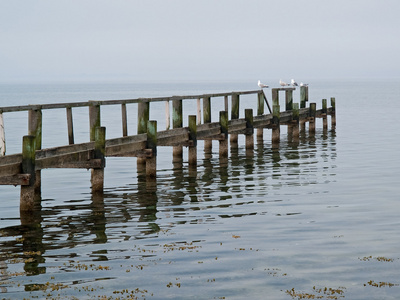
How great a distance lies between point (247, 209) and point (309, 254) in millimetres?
4211

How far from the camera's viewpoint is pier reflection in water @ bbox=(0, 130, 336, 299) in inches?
371

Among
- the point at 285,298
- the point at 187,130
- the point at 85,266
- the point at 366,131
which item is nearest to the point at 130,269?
the point at 85,266

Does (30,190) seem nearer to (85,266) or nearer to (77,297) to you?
(85,266)

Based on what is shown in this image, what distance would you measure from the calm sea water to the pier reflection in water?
0.08ft

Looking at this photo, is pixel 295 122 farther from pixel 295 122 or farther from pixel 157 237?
pixel 157 237

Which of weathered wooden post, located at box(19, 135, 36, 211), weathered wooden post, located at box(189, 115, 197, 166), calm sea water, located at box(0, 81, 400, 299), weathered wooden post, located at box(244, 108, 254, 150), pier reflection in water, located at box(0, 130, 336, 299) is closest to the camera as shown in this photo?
calm sea water, located at box(0, 81, 400, 299)

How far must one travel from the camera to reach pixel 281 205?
15430mm

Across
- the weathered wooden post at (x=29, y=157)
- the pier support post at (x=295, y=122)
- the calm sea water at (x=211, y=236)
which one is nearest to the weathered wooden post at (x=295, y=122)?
the pier support post at (x=295, y=122)

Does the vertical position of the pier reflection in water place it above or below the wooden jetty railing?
below

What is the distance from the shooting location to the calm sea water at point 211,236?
9.25 meters

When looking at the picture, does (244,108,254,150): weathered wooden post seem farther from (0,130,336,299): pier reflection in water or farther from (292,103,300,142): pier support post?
(0,130,336,299): pier reflection in water

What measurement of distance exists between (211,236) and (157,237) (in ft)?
2.95

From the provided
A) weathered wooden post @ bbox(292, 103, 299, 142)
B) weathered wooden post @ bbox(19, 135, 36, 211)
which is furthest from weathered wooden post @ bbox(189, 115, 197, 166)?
weathered wooden post @ bbox(292, 103, 299, 142)

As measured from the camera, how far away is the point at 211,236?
40.1ft
